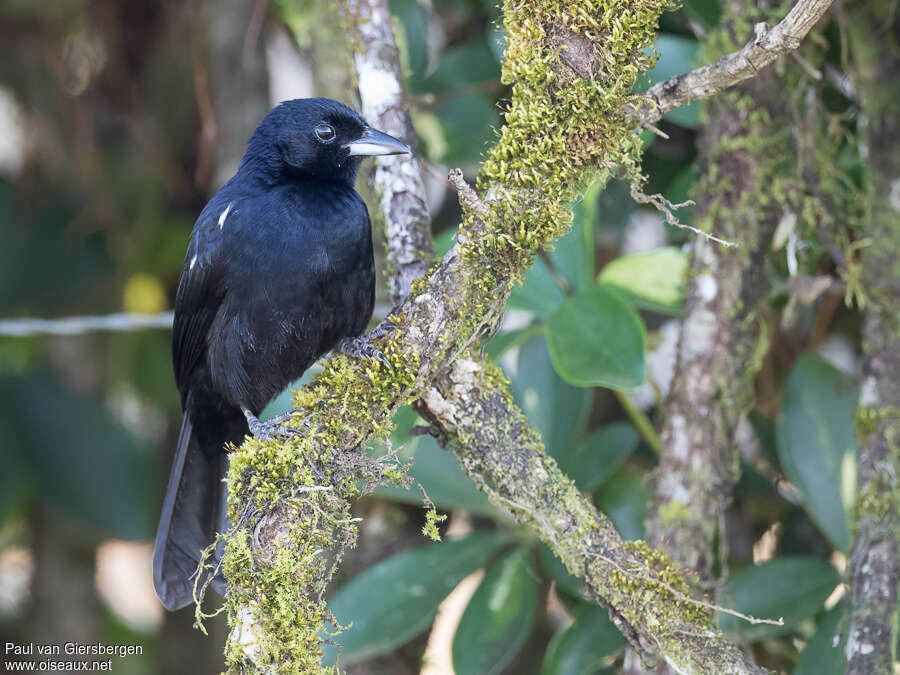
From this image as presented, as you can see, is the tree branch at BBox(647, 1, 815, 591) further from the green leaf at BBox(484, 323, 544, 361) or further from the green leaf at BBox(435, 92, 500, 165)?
the green leaf at BBox(435, 92, 500, 165)

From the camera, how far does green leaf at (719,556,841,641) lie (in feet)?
7.55

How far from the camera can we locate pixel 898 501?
2.07m

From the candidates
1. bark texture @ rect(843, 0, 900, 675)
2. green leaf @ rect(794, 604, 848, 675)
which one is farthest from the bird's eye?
green leaf @ rect(794, 604, 848, 675)

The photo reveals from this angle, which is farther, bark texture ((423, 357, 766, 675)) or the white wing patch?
the white wing patch

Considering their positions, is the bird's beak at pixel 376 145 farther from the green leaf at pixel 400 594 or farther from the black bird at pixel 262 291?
the green leaf at pixel 400 594

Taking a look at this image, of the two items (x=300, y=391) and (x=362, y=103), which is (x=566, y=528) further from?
(x=362, y=103)

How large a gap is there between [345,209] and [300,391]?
0.64 metres

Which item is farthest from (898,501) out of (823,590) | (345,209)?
(345,209)

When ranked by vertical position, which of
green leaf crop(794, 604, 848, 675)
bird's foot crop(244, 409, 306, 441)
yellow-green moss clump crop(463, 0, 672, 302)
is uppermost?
yellow-green moss clump crop(463, 0, 672, 302)

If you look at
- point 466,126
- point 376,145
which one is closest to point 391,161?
point 376,145

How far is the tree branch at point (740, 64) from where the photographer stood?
5.07 ft

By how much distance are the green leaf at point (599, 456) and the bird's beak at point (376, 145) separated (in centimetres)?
97

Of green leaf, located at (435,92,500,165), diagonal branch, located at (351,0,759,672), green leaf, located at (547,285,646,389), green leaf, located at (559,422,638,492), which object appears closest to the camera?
diagonal branch, located at (351,0,759,672)

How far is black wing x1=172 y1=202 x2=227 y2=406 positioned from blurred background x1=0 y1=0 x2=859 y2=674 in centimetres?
54
